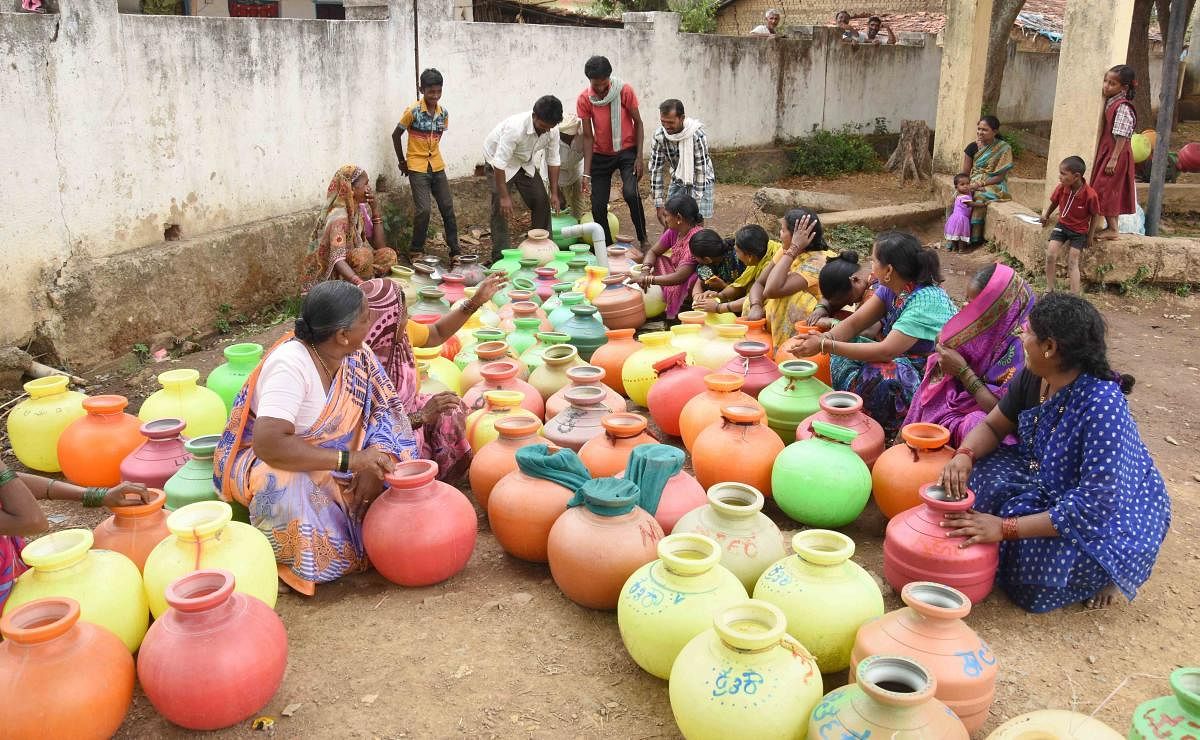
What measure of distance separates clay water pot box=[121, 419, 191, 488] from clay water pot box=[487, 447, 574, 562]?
1.33m

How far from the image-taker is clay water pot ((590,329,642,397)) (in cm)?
511

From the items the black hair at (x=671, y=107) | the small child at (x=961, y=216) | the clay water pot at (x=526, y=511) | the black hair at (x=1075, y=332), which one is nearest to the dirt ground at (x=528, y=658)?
the clay water pot at (x=526, y=511)

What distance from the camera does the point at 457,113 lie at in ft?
→ 31.0

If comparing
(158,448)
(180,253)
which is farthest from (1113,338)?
(180,253)

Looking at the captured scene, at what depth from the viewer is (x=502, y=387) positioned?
4336 millimetres

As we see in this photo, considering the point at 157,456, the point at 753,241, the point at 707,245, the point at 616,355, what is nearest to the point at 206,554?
the point at 157,456

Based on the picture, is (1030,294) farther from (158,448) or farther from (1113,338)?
(158,448)

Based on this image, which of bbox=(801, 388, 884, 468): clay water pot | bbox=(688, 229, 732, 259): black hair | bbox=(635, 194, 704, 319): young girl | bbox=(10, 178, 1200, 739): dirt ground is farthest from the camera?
bbox=(635, 194, 704, 319): young girl

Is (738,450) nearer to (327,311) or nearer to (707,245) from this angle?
(327,311)

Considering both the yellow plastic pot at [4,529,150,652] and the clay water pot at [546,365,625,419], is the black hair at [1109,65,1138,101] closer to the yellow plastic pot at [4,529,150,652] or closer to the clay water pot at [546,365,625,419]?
the clay water pot at [546,365,625,419]

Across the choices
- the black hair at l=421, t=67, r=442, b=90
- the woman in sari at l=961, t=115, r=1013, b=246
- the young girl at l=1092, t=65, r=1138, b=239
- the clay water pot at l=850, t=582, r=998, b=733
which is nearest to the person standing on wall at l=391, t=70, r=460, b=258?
the black hair at l=421, t=67, r=442, b=90

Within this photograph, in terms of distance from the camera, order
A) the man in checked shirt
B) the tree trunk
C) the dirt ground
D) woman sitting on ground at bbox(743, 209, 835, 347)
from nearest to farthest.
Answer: the dirt ground
woman sitting on ground at bbox(743, 209, 835, 347)
the man in checked shirt
the tree trunk

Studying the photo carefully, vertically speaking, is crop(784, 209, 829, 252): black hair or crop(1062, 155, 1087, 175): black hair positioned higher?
crop(1062, 155, 1087, 175): black hair

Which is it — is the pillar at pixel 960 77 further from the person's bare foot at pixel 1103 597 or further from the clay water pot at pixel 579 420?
the person's bare foot at pixel 1103 597
